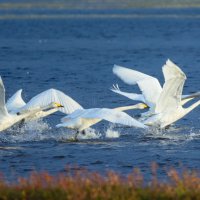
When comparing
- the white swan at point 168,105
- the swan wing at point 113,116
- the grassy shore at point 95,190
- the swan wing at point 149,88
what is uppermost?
the swan wing at point 149,88

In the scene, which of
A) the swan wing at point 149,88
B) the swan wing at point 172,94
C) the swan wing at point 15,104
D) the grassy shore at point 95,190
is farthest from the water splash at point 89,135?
the grassy shore at point 95,190

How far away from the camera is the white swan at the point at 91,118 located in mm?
15259

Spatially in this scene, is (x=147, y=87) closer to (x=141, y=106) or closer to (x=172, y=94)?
(x=141, y=106)

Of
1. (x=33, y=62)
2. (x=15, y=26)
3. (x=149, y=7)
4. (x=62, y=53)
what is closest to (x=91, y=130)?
(x=33, y=62)

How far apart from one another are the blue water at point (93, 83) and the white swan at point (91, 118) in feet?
1.16

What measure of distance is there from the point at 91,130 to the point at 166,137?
4.96 feet

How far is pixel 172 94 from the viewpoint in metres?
17.3

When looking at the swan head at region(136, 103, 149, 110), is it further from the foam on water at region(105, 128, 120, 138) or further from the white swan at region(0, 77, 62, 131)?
the white swan at region(0, 77, 62, 131)

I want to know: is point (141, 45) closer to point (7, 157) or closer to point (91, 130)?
point (91, 130)

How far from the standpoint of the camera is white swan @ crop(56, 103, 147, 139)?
50.1 feet

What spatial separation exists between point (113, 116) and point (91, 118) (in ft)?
3.12

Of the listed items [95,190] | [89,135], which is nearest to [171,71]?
[89,135]

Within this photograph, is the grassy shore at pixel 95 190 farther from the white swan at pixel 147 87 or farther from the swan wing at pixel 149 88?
the swan wing at pixel 149 88

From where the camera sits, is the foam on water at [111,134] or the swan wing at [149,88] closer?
the foam on water at [111,134]
